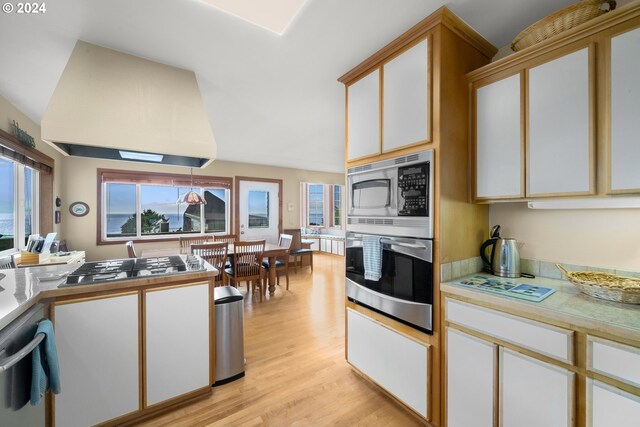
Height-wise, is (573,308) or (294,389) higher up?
(573,308)

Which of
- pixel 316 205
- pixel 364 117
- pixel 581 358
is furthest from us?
pixel 316 205

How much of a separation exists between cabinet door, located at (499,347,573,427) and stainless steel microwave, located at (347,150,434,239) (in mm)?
744

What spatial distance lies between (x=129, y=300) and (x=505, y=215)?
264 centimetres

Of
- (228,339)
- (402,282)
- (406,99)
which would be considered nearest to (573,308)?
(402,282)

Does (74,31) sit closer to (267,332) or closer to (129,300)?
(129,300)

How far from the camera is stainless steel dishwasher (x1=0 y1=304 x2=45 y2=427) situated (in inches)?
40.1

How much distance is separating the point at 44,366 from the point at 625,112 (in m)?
2.99

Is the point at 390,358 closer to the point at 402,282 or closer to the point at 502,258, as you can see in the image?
the point at 402,282

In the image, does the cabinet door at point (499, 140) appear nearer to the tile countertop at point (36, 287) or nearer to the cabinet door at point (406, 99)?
the cabinet door at point (406, 99)

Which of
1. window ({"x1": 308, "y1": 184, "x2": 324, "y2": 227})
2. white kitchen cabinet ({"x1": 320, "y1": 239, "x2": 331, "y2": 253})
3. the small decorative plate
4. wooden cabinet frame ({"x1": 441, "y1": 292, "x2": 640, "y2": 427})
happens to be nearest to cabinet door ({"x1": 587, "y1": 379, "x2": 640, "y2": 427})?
wooden cabinet frame ({"x1": 441, "y1": 292, "x2": 640, "y2": 427})

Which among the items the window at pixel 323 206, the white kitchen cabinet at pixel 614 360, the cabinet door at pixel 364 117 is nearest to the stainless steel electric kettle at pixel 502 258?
the white kitchen cabinet at pixel 614 360

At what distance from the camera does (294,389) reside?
1939 millimetres

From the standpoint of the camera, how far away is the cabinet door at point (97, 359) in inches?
57.6

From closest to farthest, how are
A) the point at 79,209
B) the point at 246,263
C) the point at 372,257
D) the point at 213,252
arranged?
1. the point at 372,257
2. the point at 213,252
3. the point at 246,263
4. the point at 79,209
